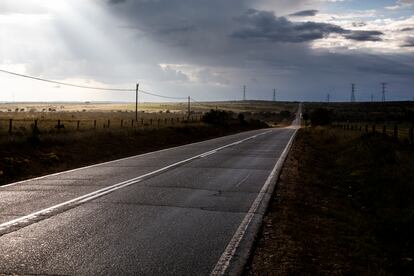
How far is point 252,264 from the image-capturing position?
6.24m

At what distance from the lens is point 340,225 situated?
29.2 feet

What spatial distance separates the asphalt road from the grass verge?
0.72 meters

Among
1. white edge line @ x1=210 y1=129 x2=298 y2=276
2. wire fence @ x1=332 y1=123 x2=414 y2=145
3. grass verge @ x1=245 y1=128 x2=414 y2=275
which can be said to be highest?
wire fence @ x1=332 y1=123 x2=414 y2=145

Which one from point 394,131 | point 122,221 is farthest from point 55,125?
point 122,221

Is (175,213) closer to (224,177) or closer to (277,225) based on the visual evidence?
(277,225)

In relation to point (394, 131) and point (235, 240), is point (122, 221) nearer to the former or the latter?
point (235, 240)

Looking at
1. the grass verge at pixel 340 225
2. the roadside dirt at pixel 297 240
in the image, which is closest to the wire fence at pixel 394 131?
the grass verge at pixel 340 225

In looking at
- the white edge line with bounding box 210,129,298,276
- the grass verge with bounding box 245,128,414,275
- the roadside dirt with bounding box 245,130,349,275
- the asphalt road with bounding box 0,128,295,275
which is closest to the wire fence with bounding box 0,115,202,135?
the asphalt road with bounding box 0,128,295,275

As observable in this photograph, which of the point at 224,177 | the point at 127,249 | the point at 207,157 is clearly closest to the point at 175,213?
the point at 127,249

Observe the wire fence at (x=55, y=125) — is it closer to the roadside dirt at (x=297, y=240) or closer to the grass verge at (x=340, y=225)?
the grass verge at (x=340, y=225)

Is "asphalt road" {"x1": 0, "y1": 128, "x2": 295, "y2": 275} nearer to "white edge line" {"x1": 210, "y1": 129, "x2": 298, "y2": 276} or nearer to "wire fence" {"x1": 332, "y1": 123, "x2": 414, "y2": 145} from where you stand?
"white edge line" {"x1": 210, "y1": 129, "x2": 298, "y2": 276}

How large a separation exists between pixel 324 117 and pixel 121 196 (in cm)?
8026

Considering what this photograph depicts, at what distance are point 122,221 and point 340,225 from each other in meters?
3.95

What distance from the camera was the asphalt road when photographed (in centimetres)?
589
